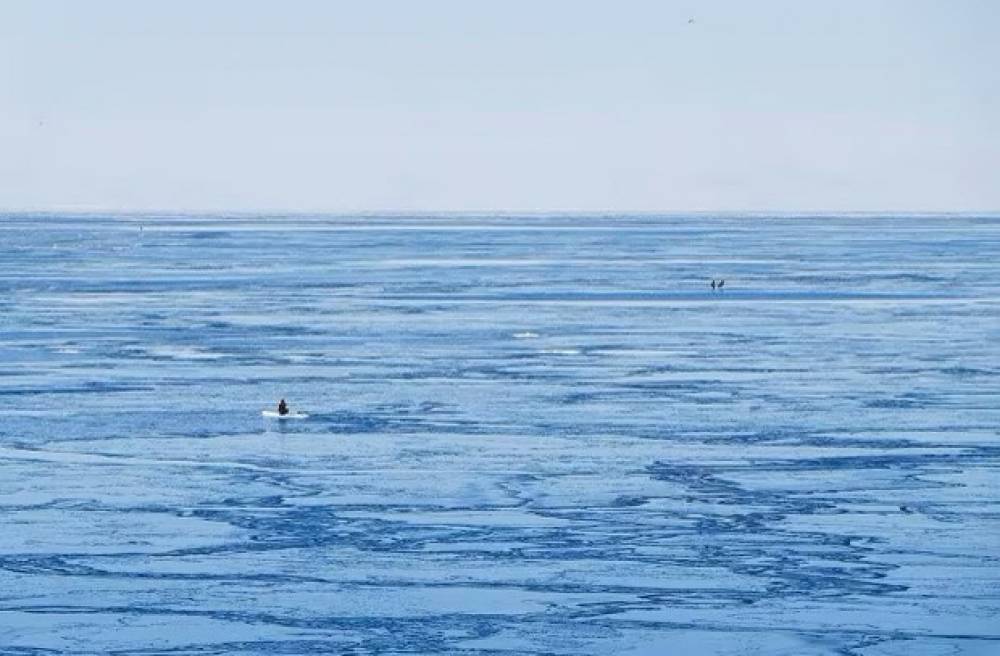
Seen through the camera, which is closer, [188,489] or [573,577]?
[573,577]

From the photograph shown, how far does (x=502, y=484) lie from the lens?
12.6 meters

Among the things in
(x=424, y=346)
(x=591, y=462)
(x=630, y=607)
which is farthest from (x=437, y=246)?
(x=630, y=607)

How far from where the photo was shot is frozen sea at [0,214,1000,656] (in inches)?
358

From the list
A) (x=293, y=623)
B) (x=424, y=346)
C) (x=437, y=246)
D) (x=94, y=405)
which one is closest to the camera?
(x=293, y=623)

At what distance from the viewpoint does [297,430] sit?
15281mm

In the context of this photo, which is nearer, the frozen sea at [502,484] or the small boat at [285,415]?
the frozen sea at [502,484]

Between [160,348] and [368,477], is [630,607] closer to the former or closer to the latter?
[368,477]

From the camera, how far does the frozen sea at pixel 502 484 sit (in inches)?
358

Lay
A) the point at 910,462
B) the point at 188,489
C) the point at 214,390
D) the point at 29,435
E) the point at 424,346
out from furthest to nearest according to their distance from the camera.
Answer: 1. the point at 424,346
2. the point at 214,390
3. the point at 29,435
4. the point at 910,462
5. the point at 188,489

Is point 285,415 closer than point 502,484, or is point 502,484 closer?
point 502,484

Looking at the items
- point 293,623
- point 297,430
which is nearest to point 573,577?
point 293,623

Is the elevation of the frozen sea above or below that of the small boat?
below

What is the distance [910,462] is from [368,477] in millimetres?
3473

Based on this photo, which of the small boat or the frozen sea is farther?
the small boat
